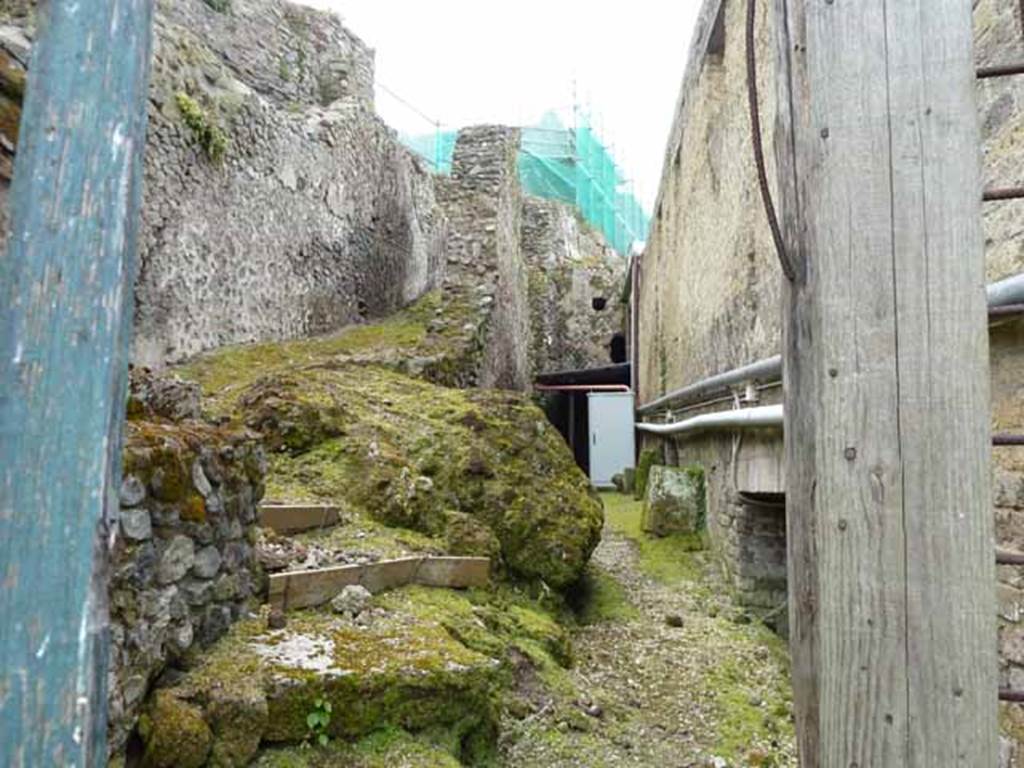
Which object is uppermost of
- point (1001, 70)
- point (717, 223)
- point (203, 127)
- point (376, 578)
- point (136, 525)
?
point (203, 127)

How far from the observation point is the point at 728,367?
5.16 m

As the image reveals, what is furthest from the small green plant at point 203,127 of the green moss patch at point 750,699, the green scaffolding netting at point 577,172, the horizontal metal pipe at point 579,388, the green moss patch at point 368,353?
the green scaffolding netting at point 577,172

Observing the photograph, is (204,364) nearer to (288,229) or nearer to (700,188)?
(288,229)

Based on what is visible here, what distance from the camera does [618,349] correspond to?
54.5 ft

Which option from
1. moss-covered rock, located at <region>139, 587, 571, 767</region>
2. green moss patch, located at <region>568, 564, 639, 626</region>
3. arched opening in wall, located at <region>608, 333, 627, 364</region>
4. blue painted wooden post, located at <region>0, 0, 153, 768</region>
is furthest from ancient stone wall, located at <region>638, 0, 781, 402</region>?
arched opening in wall, located at <region>608, 333, 627, 364</region>

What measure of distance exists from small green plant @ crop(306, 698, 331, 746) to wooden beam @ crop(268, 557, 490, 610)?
0.71m

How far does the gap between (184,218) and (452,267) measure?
3626 millimetres

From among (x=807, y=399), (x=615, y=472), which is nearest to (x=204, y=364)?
(x=807, y=399)

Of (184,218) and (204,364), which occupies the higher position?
(184,218)

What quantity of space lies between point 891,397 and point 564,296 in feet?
51.2

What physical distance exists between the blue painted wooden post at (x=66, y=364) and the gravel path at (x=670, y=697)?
2.29 meters

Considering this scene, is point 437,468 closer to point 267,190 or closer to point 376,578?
point 376,578

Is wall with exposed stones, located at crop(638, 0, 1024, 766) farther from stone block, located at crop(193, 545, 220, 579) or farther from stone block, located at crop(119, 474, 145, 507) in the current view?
stone block, located at crop(193, 545, 220, 579)

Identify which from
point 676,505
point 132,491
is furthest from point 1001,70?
point 676,505
